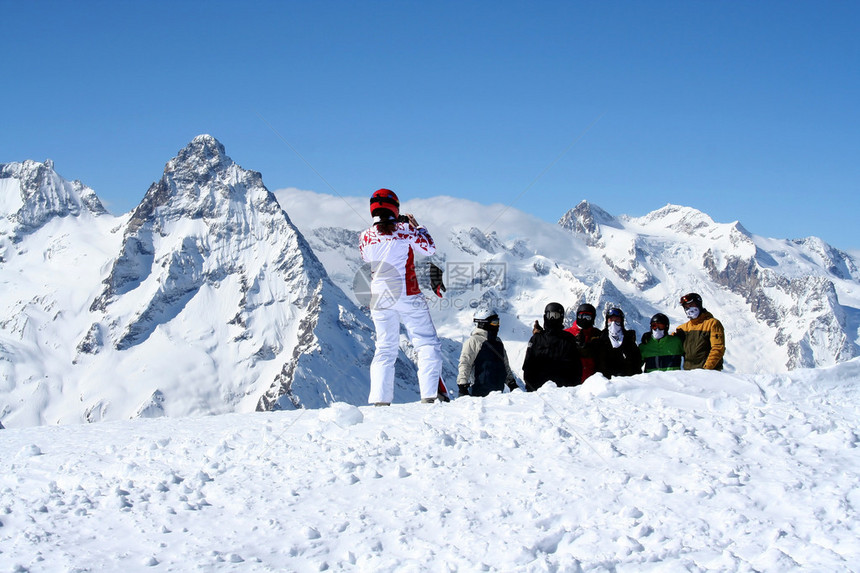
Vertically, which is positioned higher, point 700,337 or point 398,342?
point 700,337

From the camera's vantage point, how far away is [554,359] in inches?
359

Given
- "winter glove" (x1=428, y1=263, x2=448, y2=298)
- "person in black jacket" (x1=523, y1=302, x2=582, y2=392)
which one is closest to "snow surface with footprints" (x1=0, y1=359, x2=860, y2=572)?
"winter glove" (x1=428, y1=263, x2=448, y2=298)

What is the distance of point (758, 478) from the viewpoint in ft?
17.0

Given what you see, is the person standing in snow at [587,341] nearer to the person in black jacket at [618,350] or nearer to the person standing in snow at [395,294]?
the person in black jacket at [618,350]

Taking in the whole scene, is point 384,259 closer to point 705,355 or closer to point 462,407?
point 462,407

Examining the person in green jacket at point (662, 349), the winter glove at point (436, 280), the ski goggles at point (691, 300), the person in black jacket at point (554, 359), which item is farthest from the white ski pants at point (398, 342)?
the ski goggles at point (691, 300)

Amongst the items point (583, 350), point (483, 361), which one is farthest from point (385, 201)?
point (583, 350)

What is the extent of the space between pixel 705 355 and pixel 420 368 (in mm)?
4615

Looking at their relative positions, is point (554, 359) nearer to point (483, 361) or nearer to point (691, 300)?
point (483, 361)

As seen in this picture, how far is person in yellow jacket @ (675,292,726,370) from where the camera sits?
9594 millimetres

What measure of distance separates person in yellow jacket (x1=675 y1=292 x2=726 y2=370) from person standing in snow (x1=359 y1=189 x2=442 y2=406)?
13.8ft

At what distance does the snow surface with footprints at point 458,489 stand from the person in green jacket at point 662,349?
9.83 feet

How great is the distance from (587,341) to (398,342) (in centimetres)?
347

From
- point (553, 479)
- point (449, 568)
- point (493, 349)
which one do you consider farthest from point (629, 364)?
point (449, 568)
